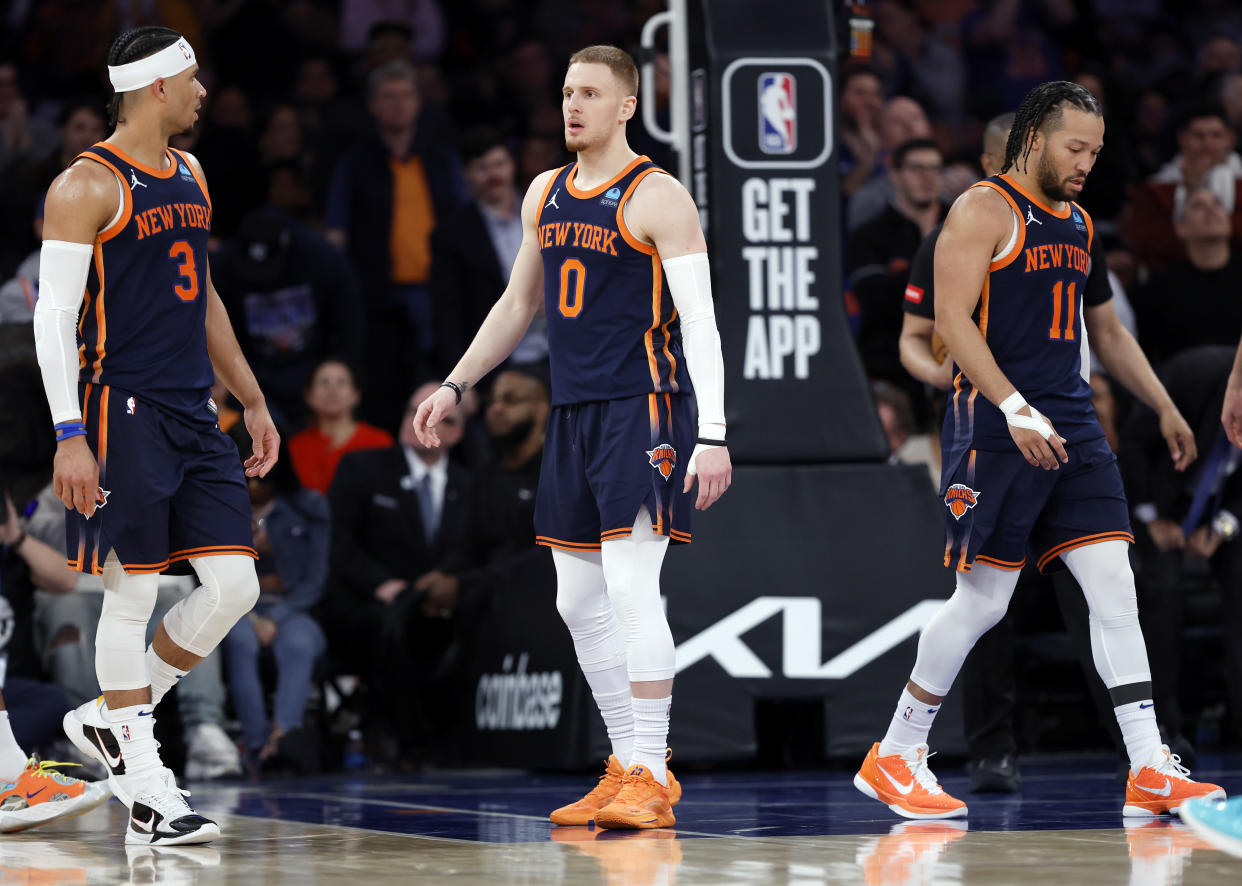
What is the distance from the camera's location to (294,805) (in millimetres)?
6914

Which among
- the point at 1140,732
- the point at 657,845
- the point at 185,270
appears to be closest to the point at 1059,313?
the point at 1140,732

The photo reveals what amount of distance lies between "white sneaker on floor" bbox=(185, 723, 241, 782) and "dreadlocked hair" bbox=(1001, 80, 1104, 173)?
439 centimetres

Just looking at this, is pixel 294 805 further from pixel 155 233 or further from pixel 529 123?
pixel 529 123

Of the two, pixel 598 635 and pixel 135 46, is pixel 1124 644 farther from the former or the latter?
pixel 135 46

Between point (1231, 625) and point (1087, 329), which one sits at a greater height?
point (1087, 329)

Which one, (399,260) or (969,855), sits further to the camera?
(399,260)

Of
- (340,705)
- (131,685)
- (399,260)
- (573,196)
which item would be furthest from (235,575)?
(399,260)

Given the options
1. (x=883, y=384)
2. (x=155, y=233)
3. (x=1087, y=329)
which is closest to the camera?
(x=155, y=233)

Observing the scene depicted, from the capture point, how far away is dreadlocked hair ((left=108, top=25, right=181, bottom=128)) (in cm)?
555

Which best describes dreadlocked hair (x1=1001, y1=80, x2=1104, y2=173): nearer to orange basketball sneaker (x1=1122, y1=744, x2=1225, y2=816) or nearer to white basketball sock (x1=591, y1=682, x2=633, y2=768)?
orange basketball sneaker (x1=1122, y1=744, x2=1225, y2=816)

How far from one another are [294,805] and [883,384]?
382 centimetres

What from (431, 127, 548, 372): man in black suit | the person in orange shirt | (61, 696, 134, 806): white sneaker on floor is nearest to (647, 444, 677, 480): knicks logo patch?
(61, 696, 134, 806): white sneaker on floor

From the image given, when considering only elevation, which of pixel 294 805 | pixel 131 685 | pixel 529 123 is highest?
pixel 529 123

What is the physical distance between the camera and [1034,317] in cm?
596
